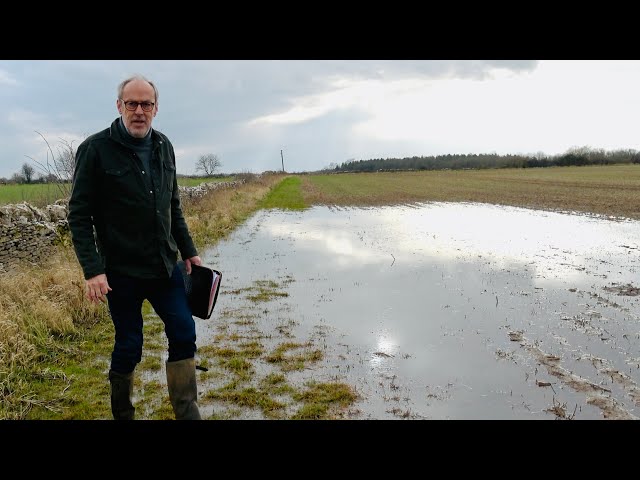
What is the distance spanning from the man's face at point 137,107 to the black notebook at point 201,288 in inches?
39.6

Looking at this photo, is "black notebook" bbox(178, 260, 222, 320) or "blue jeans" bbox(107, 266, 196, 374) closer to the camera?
"blue jeans" bbox(107, 266, 196, 374)

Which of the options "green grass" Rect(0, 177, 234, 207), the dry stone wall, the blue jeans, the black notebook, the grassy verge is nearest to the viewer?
the blue jeans

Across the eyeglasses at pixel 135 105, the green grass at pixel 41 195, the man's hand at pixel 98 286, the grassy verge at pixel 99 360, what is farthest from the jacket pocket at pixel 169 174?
the green grass at pixel 41 195

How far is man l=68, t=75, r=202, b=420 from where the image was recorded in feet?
9.28

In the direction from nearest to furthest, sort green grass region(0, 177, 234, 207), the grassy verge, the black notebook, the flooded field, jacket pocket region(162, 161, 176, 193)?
jacket pocket region(162, 161, 176, 193), the black notebook, the grassy verge, the flooded field, green grass region(0, 177, 234, 207)

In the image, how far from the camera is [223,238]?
13.5 meters

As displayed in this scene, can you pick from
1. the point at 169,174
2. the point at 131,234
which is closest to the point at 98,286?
the point at 131,234

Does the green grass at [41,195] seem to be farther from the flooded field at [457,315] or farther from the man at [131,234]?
the man at [131,234]

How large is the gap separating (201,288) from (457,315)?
13.0 feet

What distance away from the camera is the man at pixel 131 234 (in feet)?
9.28

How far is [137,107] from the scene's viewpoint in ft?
9.23

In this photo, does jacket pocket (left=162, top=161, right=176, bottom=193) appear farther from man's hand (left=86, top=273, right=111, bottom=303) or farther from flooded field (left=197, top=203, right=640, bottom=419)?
flooded field (left=197, top=203, right=640, bottom=419)

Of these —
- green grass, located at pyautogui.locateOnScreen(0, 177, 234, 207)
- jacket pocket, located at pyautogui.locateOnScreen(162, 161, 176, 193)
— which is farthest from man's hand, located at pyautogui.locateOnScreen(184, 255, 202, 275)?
green grass, located at pyautogui.locateOnScreen(0, 177, 234, 207)
